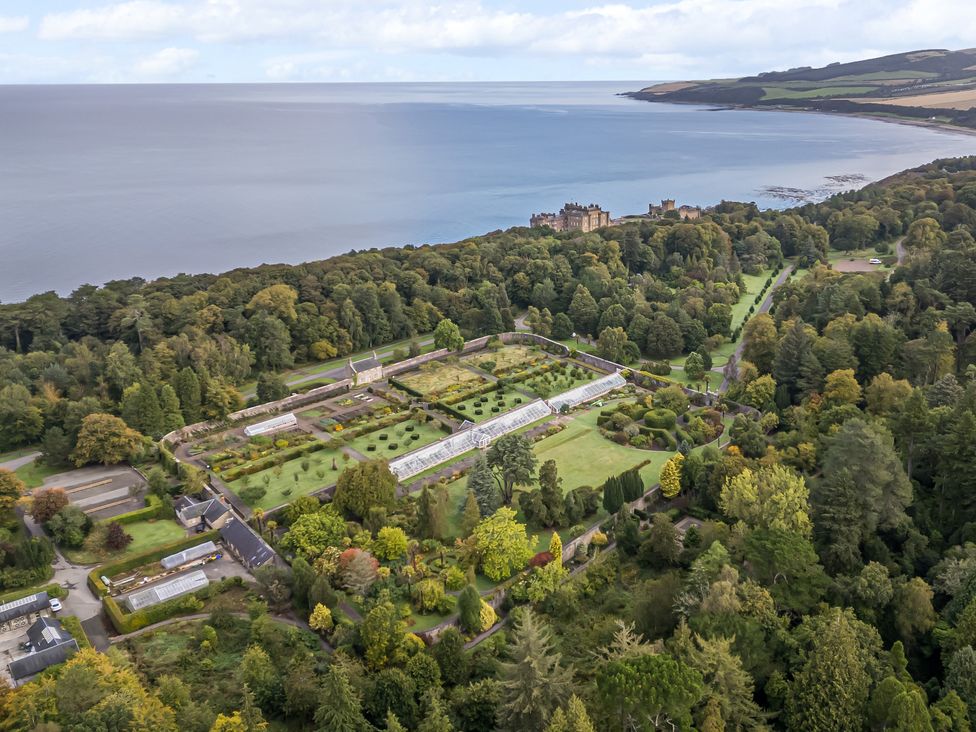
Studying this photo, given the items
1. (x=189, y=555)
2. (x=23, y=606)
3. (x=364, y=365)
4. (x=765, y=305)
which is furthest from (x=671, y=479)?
(x=765, y=305)

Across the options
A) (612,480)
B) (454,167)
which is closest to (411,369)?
(612,480)

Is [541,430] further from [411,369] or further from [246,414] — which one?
[246,414]

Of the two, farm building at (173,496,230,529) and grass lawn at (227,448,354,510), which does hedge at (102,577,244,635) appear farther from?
grass lawn at (227,448,354,510)

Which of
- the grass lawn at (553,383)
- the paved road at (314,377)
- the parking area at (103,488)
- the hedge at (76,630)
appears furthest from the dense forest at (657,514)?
the grass lawn at (553,383)

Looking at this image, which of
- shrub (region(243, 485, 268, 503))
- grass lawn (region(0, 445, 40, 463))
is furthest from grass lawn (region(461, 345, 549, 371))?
grass lawn (region(0, 445, 40, 463))

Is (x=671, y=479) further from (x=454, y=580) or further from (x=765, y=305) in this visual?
(x=765, y=305)
